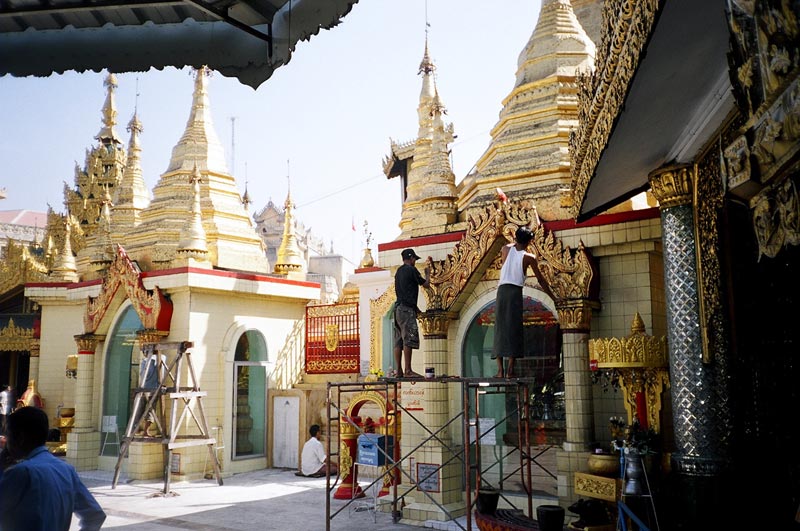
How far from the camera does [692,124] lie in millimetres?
6543

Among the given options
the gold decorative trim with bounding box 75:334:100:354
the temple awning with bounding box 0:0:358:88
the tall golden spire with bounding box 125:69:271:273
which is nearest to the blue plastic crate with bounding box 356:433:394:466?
the tall golden spire with bounding box 125:69:271:273

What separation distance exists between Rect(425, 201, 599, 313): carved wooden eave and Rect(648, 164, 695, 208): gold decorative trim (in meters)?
1.86

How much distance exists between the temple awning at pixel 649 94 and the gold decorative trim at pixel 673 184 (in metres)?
0.11

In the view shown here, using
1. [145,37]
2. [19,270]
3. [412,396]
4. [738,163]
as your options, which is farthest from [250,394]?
[738,163]

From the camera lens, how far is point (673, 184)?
727 cm

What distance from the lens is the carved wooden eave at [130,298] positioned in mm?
15289

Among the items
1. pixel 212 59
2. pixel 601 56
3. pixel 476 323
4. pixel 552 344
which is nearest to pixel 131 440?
pixel 476 323

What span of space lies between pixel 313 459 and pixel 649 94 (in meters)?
11.5

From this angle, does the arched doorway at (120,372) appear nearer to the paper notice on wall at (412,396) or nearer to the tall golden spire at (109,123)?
the paper notice on wall at (412,396)

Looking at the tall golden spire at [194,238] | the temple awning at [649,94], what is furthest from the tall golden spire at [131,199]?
the temple awning at [649,94]

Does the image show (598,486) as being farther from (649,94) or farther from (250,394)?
(250,394)

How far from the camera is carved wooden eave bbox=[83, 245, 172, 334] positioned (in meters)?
15.3

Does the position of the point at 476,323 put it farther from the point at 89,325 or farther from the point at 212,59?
the point at 89,325

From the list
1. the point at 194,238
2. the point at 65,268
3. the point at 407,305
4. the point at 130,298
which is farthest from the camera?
the point at 65,268
